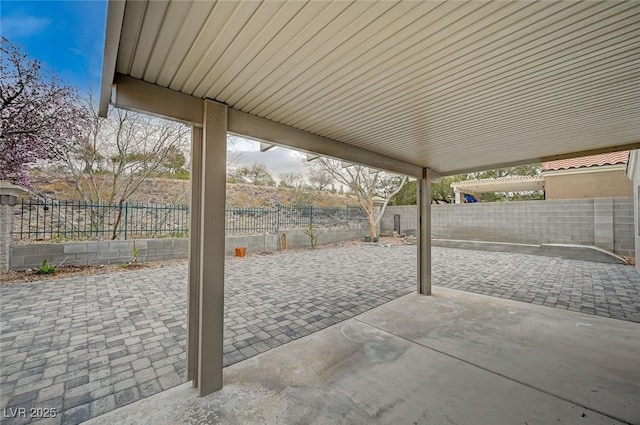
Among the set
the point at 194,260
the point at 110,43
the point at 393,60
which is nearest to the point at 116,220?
the point at 194,260

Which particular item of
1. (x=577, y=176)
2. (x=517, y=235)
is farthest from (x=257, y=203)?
(x=577, y=176)

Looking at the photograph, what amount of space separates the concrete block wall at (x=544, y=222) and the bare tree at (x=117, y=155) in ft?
38.6

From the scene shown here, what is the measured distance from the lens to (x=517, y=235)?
10.1 meters

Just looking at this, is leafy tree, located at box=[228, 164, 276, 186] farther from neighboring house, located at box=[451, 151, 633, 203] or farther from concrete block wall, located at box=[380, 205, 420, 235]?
neighboring house, located at box=[451, 151, 633, 203]

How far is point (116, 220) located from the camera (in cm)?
729

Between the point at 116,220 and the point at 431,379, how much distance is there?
337 inches

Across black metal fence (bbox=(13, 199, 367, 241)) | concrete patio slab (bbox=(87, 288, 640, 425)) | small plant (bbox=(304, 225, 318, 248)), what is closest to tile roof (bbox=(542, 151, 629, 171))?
concrete patio slab (bbox=(87, 288, 640, 425))

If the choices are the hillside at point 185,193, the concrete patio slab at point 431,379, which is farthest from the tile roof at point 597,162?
the hillside at point 185,193

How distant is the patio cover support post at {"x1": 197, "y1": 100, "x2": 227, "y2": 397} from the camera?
201cm

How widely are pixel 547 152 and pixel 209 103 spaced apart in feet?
14.8

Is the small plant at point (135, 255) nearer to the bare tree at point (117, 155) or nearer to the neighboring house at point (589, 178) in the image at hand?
the bare tree at point (117, 155)

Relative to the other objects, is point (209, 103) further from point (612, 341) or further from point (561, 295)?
point (561, 295)

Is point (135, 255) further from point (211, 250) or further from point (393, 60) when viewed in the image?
point (393, 60)

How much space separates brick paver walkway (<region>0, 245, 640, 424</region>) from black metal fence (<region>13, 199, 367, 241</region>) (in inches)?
75.2
